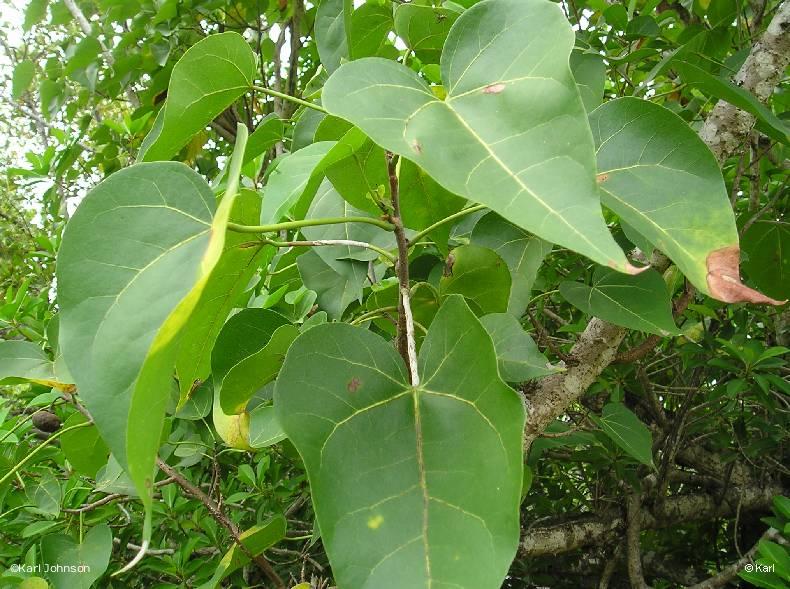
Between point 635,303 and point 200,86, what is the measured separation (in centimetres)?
52

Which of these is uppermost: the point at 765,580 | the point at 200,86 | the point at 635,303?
the point at 200,86

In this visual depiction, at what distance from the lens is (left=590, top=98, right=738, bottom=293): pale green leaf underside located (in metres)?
0.46

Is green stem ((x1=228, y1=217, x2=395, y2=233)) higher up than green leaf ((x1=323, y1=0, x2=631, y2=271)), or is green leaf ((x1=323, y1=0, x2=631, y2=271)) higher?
green leaf ((x1=323, y1=0, x2=631, y2=271))

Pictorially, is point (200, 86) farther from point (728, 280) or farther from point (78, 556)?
point (78, 556)

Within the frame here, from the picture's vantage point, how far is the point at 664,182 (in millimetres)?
527

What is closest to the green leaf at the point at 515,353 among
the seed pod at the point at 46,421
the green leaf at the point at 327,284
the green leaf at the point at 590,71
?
the green leaf at the point at 327,284

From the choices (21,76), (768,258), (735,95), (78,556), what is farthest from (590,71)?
(21,76)

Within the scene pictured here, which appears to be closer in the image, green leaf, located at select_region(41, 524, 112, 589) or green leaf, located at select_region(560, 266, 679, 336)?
green leaf, located at select_region(560, 266, 679, 336)

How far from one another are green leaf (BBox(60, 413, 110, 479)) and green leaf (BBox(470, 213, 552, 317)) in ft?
2.11

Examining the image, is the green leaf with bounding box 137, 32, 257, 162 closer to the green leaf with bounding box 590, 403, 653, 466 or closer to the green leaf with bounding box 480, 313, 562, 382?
the green leaf with bounding box 480, 313, 562, 382

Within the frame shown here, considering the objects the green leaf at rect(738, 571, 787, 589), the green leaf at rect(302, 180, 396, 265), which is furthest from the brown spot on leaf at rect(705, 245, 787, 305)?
the green leaf at rect(738, 571, 787, 589)

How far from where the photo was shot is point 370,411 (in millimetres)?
483

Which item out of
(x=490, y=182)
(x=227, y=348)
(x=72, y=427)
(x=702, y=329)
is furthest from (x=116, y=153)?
(x=490, y=182)

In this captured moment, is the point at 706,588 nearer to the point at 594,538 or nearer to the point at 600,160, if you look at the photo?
the point at 594,538
